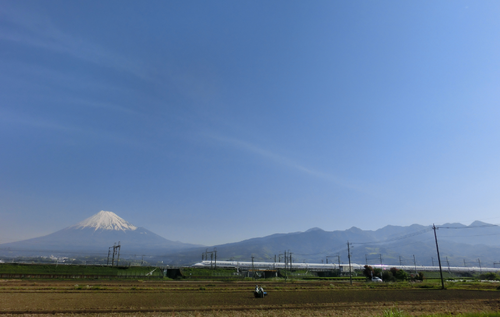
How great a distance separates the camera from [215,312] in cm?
2262

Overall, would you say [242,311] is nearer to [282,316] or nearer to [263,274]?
[282,316]

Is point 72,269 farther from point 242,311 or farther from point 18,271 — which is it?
point 242,311

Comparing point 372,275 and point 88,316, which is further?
point 372,275

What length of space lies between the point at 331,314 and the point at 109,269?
7363cm

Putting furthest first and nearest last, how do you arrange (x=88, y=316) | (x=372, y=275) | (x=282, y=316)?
1. (x=372, y=275)
2. (x=282, y=316)
3. (x=88, y=316)

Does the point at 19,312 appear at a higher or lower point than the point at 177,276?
higher

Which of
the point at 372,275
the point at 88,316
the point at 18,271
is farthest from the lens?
the point at 372,275

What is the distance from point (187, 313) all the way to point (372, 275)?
86309 mm

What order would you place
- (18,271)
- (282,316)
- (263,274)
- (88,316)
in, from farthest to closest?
(263,274), (18,271), (282,316), (88,316)

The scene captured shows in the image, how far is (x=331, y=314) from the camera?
73.8 feet

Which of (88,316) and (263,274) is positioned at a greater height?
(88,316)

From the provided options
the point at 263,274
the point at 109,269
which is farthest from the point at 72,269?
the point at 263,274

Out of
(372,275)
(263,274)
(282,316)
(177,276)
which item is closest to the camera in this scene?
(282,316)

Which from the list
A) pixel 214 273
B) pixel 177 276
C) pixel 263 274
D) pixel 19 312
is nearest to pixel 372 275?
pixel 263 274
